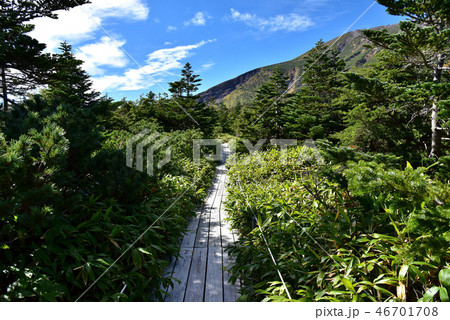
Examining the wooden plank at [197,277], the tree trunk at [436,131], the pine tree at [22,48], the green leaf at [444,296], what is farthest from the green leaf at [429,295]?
the pine tree at [22,48]

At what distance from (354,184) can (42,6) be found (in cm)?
957

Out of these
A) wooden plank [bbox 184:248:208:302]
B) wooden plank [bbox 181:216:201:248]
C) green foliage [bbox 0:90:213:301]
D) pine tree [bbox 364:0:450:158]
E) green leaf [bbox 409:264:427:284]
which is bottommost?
wooden plank [bbox 184:248:208:302]

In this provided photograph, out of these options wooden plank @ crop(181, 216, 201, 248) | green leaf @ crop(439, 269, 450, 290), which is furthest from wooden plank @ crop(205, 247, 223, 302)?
green leaf @ crop(439, 269, 450, 290)

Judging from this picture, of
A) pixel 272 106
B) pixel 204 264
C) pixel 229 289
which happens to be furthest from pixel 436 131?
pixel 272 106

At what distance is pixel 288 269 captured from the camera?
7.42 feet

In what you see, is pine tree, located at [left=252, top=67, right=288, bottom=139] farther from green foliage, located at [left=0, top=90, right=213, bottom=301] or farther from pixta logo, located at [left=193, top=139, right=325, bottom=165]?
green foliage, located at [left=0, top=90, right=213, bottom=301]

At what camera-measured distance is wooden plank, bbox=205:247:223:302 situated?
7.76 ft

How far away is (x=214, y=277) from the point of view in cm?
267

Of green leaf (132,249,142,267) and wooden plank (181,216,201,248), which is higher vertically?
green leaf (132,249,142,267)

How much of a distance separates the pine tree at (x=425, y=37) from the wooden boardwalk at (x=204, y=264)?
416 cm

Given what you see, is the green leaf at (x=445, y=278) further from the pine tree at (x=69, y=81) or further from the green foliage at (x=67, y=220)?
the pine tree at (x=69, y=81)

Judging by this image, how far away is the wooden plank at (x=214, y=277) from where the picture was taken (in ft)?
7.76

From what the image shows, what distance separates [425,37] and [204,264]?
17.1 feet
